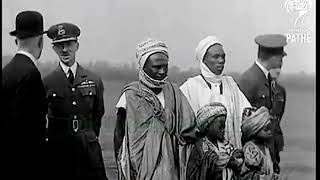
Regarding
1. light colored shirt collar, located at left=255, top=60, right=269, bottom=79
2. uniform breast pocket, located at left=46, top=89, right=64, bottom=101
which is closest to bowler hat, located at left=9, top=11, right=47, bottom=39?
uniform breast pocket, located at left=46, top=89, right=64, bottom=101

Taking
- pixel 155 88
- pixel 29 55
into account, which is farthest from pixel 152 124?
pixel 29 55

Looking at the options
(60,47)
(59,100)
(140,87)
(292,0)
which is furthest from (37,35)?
(292,0)

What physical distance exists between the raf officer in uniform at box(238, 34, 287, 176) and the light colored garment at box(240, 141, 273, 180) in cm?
4

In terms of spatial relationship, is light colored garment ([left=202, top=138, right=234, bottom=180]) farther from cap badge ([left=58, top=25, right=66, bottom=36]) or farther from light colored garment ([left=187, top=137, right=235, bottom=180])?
cap badge ([left=58, top=25, right=66, bottom=36])

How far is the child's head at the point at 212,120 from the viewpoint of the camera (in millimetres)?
3781

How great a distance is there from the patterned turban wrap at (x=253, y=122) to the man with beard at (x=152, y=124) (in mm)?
310

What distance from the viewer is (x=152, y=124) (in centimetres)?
373

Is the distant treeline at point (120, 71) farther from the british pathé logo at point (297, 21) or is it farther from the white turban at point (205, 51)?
the british pathé logo at point (297, 21)

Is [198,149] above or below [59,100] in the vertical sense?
below

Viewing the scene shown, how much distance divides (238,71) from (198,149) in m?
0.50

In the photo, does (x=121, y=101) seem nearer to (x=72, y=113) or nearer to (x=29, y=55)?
(x=72, y=113)

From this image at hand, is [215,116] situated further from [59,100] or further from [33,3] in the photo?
[33,3]

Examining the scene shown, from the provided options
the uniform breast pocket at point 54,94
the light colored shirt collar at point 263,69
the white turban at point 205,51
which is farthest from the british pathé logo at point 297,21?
the uniform breast pocket at point 54,94

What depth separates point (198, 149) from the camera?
378cm
